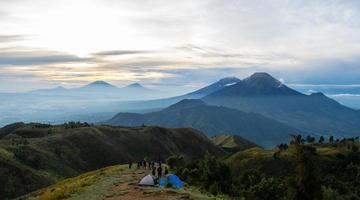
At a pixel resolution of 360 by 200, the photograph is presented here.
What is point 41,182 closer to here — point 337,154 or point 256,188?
point 256,188

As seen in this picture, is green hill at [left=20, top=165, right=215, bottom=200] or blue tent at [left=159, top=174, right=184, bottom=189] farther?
blue tent at [left=159, top=174, right=184, bottom=189]

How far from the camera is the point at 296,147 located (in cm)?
4772

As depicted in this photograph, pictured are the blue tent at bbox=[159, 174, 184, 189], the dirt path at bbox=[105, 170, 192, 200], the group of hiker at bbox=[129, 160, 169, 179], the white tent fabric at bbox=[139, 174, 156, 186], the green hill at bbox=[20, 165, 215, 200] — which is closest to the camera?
the dirt path at bbox=[105, 170, 192, 200]

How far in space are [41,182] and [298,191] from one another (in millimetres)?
93651

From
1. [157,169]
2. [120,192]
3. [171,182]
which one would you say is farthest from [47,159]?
[120,192]

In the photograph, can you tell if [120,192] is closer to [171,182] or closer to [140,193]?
[140,193]

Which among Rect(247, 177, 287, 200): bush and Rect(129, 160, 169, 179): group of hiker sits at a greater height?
Rect(129, 160, 169, 179): group of hiker

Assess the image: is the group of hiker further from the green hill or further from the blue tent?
the green hill

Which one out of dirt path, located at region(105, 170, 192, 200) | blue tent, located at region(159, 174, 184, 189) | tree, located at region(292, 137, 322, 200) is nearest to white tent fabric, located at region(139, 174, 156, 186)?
blue tent, located at region(159, 174, 184, 189)

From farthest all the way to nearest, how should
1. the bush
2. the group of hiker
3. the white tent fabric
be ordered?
the bush < the group of hiker < the white tent fabric

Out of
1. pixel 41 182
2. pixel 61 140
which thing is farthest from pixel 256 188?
pixel 61 140

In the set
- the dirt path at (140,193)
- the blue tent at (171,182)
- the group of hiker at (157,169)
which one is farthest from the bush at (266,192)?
the dirt path at (140,193)

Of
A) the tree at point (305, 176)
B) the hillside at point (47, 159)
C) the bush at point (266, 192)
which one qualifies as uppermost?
the tree at point (305, 176)

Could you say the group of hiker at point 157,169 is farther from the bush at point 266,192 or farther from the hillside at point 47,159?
the bush at point 266,192
